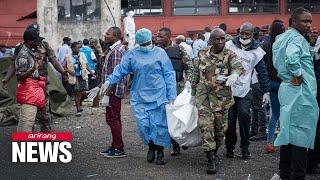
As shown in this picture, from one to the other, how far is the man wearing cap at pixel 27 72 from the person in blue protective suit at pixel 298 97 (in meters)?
3.52

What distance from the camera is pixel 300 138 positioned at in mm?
6000

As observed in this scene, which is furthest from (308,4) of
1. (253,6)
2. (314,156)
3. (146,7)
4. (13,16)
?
(314,156)

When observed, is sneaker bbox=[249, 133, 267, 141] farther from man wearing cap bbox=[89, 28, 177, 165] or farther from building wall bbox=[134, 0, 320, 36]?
building wall bbox=[134, 0, 320, 36]

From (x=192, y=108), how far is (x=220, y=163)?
87 cm

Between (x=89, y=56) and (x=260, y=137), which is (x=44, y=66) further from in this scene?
(x=89, y=56)

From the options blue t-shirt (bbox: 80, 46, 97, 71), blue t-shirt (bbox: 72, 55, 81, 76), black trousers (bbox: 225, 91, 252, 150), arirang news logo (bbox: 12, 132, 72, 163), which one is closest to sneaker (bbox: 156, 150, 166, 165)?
black trousers (bbox: 225, 91, 252, 150)

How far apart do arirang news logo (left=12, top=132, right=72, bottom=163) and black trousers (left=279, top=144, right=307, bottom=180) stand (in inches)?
107

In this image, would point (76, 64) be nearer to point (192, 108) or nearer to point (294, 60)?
point (192, 108)

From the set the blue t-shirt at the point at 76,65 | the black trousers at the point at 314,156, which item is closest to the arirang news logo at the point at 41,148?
the black trousers at the point at 314,156

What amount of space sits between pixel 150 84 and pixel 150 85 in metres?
0.02

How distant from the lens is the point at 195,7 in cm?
2639

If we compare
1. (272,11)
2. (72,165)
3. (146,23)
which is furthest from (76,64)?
(272,11)

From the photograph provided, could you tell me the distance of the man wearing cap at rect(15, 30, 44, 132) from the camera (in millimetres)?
7770

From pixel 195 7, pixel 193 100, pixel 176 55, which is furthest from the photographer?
pixel 195 7
